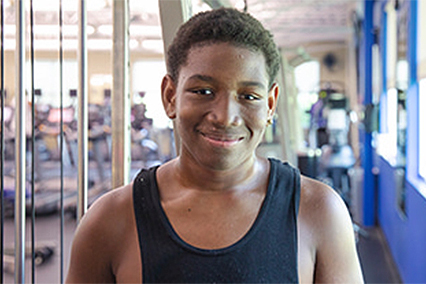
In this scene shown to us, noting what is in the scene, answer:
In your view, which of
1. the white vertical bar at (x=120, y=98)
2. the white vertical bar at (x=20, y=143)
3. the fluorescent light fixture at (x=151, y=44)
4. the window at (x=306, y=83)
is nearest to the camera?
the white vertical bar at (x=20, y=143)

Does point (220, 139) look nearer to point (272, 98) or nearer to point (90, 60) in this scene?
point (272, 98)

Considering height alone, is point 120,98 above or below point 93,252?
above

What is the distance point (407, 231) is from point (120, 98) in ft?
7.18

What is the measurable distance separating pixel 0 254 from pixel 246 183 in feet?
2.15

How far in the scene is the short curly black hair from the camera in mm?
697

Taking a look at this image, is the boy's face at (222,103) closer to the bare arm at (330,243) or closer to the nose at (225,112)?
the nose at (225,112)

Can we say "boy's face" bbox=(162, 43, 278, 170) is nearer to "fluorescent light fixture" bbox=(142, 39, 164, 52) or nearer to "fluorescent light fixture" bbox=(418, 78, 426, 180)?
"fluorescent light fixture" bbox=(142, 39, 164, 52)

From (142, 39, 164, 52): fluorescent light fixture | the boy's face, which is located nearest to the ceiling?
(142, 39, 164, 52): fluorescent light fixture

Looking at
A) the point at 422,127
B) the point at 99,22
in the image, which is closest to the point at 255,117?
the point at 99,22

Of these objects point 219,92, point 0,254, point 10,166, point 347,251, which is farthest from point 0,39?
point 10,166

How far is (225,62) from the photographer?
26.9 inches

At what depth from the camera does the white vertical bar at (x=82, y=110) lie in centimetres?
Answer: 106

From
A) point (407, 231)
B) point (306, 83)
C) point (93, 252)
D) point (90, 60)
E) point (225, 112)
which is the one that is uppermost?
point (306, 83)

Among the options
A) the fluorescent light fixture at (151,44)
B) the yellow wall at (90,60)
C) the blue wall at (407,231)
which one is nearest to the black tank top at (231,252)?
the yellow wall at (90,60)
